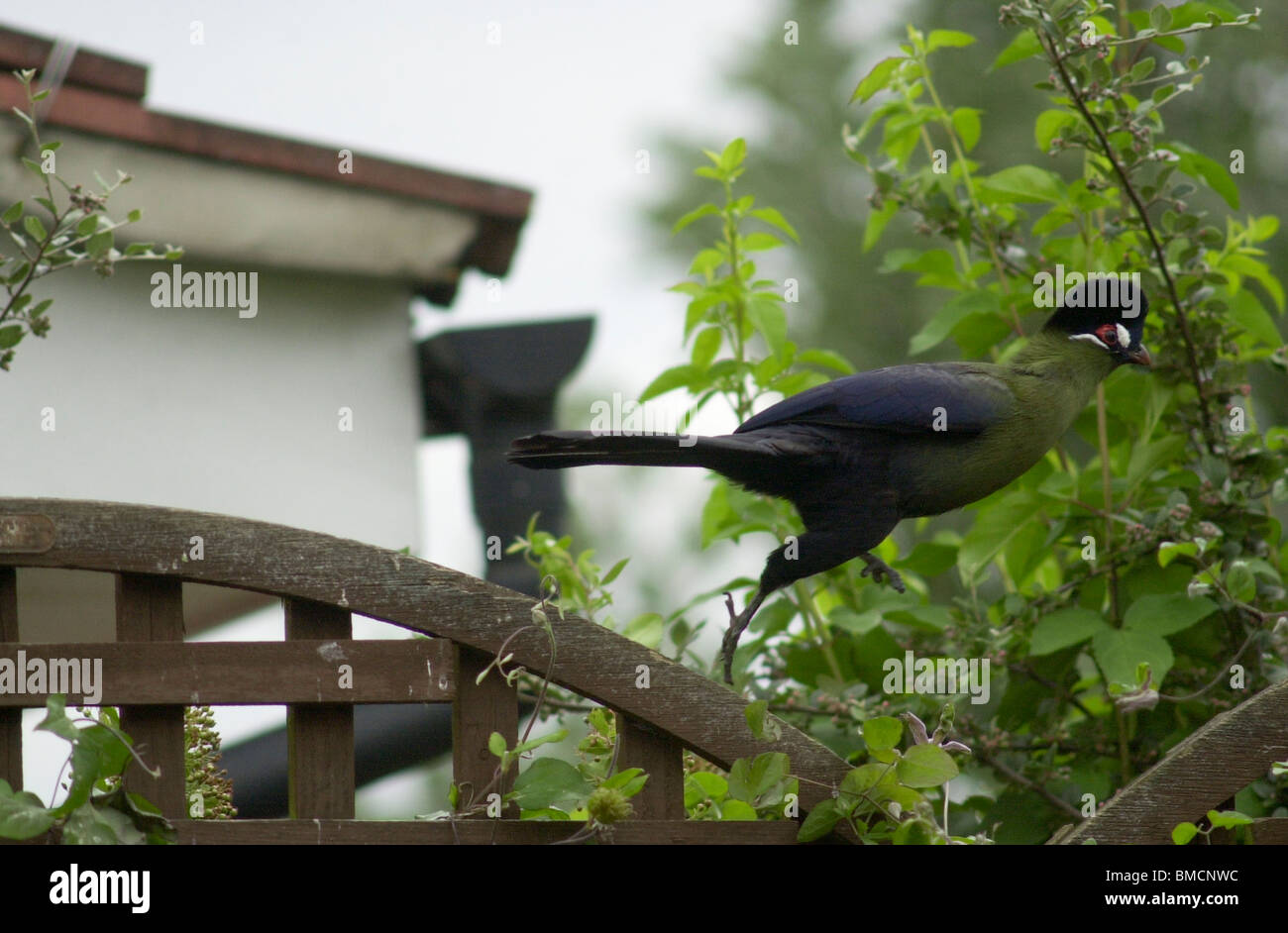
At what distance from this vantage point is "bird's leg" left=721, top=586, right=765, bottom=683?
1684mm

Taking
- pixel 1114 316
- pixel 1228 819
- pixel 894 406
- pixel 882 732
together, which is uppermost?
pixel 1114 316

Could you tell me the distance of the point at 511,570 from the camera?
3838 millimetres

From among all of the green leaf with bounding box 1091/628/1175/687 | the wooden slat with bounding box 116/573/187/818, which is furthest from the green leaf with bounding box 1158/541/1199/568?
the wooden slat with bounding box 116/573/187/818

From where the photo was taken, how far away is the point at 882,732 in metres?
1.51

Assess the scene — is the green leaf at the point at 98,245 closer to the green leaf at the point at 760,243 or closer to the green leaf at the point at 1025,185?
the green leaf at the point at 760,243

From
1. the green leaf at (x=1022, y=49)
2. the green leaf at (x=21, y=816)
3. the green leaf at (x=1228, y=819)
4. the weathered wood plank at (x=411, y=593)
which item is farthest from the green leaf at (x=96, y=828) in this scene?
the green leaf at (x=1022, y=49)

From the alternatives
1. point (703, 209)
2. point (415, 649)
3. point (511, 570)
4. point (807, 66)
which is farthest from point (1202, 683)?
point (807, 66)

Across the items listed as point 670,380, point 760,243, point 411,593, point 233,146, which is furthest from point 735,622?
point 233,146

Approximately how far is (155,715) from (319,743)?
19cm

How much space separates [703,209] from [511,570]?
192 centimetres

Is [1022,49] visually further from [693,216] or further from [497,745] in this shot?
[497,745]

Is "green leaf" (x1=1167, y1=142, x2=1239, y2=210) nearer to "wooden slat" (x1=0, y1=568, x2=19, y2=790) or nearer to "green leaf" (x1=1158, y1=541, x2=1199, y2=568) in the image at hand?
"green leaf" (x1=1158, y1=541, x2=1199, y2=568)

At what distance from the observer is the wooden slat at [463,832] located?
4.81 ft
